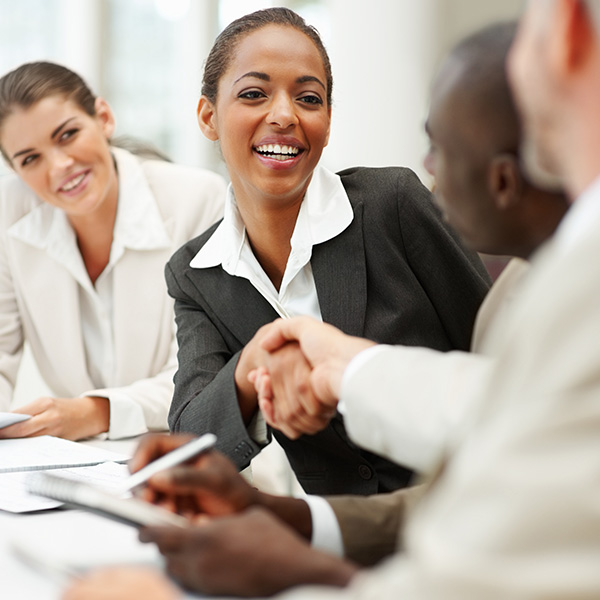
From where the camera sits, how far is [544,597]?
0.59 meters

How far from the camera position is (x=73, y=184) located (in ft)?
8.92

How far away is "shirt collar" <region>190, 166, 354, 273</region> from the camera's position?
190 centimetres

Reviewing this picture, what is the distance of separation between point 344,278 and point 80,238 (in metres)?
1.35

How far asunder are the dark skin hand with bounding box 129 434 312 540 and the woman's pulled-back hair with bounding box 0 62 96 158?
1.81 metres

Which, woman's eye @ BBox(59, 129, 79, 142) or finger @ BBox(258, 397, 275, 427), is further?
woman's eye @ BBox(59, 129, 79, 142)

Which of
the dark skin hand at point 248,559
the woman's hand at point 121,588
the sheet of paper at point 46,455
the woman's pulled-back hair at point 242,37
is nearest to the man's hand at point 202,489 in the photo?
the dark skin hand at point 248,559

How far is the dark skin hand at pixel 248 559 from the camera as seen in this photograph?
2.79ft

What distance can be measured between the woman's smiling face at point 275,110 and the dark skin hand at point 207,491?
92 centimetres

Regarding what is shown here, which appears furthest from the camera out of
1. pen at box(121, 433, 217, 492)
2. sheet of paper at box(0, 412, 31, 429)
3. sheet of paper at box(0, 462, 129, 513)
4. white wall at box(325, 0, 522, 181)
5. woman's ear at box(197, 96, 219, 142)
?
white wall at box(325, 0, 522, 181)

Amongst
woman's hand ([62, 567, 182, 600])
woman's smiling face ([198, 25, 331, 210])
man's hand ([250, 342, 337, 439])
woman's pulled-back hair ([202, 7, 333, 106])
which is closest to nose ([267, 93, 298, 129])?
woman's smiling face ([198, 25, 331, 210])

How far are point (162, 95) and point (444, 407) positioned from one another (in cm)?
500

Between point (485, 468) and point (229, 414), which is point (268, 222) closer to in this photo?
point (229, 414)

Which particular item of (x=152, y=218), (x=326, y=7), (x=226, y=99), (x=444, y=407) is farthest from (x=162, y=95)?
(x=444, y=407)

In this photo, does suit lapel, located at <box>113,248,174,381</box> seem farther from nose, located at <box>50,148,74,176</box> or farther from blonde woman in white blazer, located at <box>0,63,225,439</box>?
nose, located at <box>50,148,74,176</box>
